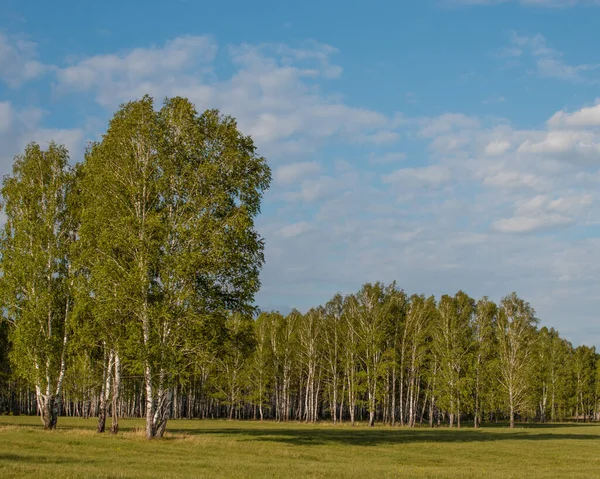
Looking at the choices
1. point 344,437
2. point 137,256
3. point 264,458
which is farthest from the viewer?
point 344,437

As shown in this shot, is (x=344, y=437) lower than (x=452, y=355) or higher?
lower

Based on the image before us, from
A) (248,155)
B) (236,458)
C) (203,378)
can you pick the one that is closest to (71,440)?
(236,458)

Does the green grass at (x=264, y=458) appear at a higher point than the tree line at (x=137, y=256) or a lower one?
lower

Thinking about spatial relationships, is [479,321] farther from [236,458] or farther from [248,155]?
[236,458]

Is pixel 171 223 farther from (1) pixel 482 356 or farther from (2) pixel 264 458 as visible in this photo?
(1) pixel 482 356

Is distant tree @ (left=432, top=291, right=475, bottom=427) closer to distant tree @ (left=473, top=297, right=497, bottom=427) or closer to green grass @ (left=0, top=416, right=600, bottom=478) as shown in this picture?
distant tree @ (left=473, top=297, right=497, bottom=427)

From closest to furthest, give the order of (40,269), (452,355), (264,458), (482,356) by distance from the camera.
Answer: (264,458) < (40,269) < (452,355) < (482,356)

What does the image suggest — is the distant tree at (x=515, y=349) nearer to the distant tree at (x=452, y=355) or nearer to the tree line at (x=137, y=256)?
the distant tree at (x=452, y=355)

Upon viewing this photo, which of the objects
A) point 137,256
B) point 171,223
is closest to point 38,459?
point 137,256

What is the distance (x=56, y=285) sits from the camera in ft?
165

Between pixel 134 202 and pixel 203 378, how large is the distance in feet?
254

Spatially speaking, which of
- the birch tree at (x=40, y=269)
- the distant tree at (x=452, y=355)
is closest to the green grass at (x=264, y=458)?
the birch tree at (x=40, y=269)

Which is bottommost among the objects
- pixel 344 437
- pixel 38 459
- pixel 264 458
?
pixel 344 437

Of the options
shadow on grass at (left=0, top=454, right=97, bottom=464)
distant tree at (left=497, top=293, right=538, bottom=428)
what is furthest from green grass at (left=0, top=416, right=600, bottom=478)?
distant tree at (left=497, top=293, right=538, bottom=428)
